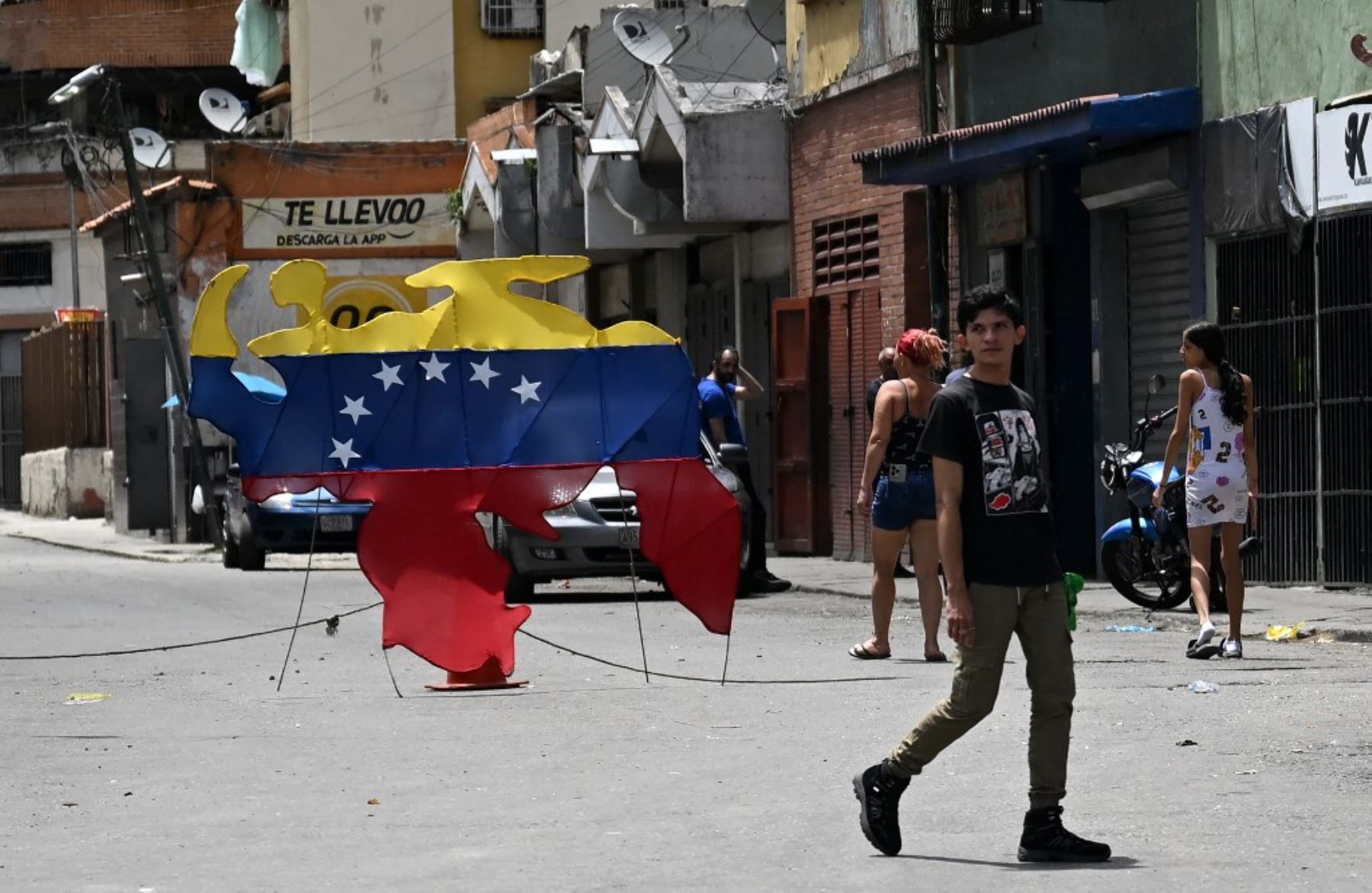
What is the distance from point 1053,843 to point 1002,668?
1.87ft

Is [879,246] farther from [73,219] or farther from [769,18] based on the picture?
[73,219]

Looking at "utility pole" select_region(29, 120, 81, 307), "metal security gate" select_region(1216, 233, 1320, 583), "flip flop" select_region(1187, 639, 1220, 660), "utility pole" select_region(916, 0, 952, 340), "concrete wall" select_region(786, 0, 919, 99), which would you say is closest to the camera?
"flip flop" select_region(1187, 639, 1220, 660)

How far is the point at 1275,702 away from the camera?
37.9ft

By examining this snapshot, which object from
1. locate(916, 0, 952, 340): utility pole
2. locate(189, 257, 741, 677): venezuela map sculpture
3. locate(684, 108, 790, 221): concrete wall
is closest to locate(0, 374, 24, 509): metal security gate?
locate(684, 108, 790, 221): concrete wall

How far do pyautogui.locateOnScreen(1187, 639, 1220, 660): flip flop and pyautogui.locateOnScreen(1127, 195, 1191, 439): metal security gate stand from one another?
6.66 metres

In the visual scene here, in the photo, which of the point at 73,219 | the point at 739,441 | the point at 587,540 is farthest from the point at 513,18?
the point at 587,540

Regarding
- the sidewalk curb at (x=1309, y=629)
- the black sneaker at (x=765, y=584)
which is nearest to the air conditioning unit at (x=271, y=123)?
the black sneaker at (x=765, y=584)

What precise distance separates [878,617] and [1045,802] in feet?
21.5

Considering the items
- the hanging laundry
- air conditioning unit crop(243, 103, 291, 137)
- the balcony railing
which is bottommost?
the balcony railing

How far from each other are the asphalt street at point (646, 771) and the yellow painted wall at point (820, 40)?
1040 centimetres

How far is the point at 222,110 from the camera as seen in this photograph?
4988 cm

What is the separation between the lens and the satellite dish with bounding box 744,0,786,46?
30.2 metres

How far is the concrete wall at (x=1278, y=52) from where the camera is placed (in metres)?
17.9

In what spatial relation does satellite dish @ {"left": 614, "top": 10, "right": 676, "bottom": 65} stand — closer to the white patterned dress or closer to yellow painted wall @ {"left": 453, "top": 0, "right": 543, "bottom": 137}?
the white patterned dress
